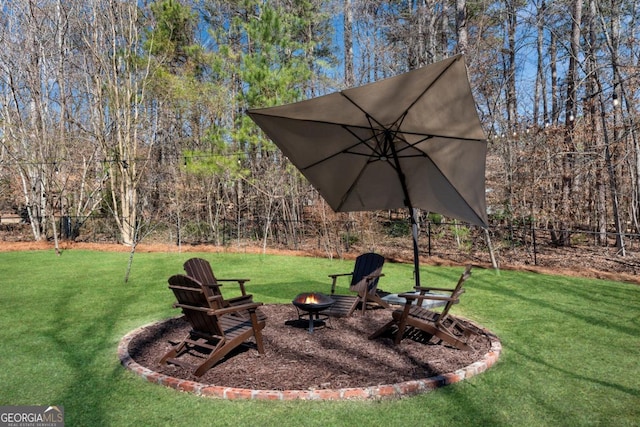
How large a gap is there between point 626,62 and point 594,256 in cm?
527

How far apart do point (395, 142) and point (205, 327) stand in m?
3.10

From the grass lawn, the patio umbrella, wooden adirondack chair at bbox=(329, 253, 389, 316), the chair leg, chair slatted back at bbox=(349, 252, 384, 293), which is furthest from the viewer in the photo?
chair slatted back at bbox=(349, 252, 384, 293)

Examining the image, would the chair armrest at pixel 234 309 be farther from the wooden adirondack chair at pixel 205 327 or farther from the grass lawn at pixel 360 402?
the grass lawn at pixel 360 402

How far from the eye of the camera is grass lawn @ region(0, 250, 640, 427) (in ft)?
9.87

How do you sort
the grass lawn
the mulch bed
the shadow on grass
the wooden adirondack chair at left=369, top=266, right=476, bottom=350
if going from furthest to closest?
the wooden adirondack chair at left=369, top=266, right=476, bottom=350 < the mulch bed < the shadow on grass < the grass lawn

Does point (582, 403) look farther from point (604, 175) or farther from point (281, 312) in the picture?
point (604, 175)

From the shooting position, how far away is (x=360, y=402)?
10.5 feet

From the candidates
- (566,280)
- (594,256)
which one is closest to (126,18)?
(566,280)

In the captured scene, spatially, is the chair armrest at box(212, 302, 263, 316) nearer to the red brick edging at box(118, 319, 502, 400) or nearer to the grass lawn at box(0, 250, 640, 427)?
the red brick edging at box(118, 319, 502, 400)

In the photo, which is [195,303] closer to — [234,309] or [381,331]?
[234,309]

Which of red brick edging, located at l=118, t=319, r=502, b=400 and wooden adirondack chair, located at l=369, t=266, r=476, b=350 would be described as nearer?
red brick edging, located at l=118, t=319, r=502, b=400

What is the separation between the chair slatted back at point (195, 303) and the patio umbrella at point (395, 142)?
1.85 m

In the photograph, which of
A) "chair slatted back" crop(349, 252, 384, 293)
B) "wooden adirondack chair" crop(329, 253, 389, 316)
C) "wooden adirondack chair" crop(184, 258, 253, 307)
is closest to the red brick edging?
"wooden adirondack chair" crop(184, 258, 253, 307)

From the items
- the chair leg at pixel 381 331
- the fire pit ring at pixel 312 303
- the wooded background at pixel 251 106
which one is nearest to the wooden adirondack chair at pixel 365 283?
the fire pit ring at pixel 312 303
